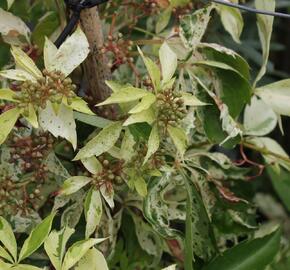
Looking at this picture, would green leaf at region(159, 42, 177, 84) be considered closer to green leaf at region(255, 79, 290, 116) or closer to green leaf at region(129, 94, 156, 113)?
green leaf at region(129, 94, 156, 113)

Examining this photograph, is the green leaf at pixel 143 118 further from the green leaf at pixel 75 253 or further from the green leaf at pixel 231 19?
the green leaf at pixel 231 19

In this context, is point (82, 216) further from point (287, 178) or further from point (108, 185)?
point (287, 178)

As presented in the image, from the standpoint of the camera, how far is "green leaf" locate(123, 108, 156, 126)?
0.70 metres

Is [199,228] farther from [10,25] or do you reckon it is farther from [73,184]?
[10,25]

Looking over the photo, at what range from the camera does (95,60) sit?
875 millimetres

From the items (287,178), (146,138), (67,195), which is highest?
(146,138)

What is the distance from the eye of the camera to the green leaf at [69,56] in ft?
2.35

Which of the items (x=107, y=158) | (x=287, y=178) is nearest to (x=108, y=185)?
(x=107, y=158)

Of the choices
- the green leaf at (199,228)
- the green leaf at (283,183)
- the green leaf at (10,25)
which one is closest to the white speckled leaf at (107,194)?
the green leaf at (199,228)

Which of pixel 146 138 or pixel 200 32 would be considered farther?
pixel 200 32

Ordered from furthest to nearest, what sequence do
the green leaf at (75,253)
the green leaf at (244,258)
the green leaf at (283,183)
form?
the green leaf at (283,183) → the green leaf at (244,258) → the green leaf at (75,253)

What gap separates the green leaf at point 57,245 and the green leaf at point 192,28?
11.0 inches

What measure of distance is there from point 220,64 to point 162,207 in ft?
0.62

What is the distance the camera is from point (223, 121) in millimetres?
848
